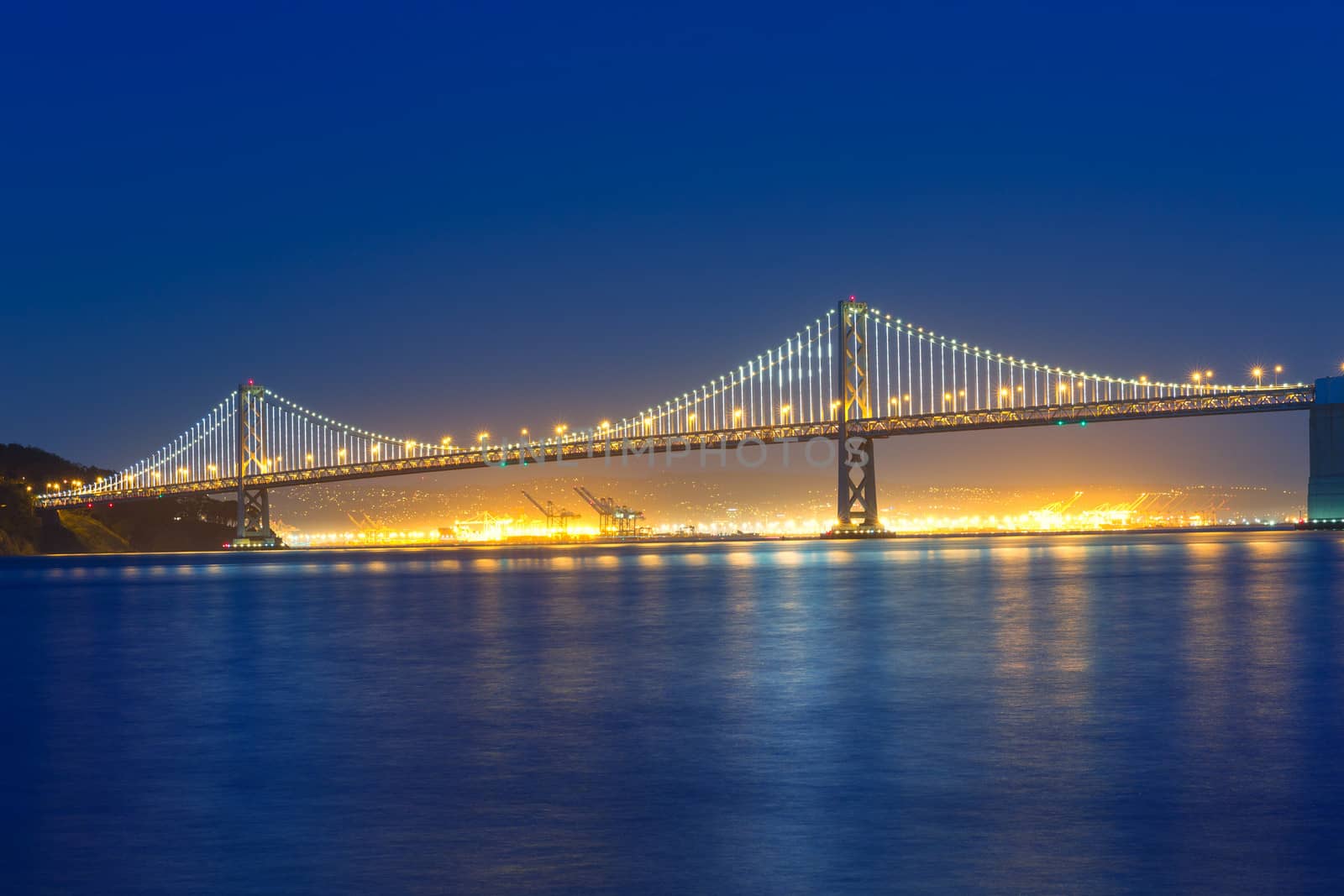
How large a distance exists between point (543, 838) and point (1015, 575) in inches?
1056

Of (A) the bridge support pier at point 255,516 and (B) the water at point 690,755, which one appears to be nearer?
(B) the water at point 690,755

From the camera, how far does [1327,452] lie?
6481 centimetres

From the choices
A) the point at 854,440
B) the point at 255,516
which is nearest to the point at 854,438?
the point at 854,440

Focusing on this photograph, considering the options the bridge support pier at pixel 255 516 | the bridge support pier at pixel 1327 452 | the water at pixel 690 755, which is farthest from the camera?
the bridge support pier at pixel 255 516

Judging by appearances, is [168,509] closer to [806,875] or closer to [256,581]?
[256,581]

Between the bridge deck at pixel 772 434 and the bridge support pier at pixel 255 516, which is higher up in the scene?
the bridge deck at pixel 772 434

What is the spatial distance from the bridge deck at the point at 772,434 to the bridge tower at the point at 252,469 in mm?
4098

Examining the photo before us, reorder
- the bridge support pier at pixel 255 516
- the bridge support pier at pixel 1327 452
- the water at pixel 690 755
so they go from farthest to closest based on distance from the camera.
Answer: the bridge support pier at pixel 255 516 < the bridge support pier at pixel 1327 452 < the water at pixel 690 755

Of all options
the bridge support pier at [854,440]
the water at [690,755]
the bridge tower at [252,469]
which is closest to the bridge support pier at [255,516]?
the bridge tower at [252,469]

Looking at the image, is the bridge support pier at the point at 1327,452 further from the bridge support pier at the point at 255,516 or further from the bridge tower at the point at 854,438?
the bridge support pier at the point at 255,516

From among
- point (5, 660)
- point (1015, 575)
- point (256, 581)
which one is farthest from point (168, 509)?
point (5, 660)

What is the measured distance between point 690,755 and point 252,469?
7977 centimetres

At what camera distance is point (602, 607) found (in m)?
23.1

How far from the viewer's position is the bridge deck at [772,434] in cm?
6388
